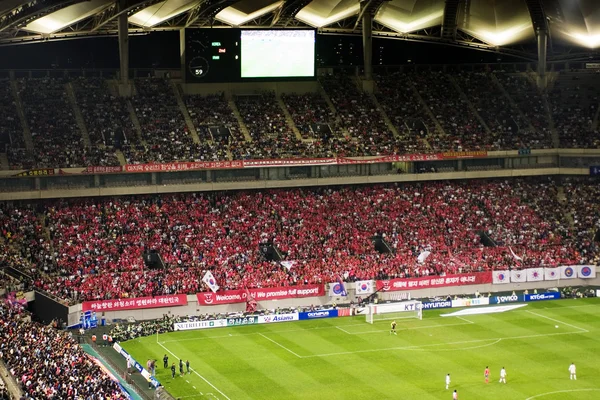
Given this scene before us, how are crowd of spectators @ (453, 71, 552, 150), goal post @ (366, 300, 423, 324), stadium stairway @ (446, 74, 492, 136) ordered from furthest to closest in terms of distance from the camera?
stadium stairway @ (446, 74, 492, 136), crowd of spectators @ (453, 71, 552, 150), goal post @ (366, 300, 423, 324)

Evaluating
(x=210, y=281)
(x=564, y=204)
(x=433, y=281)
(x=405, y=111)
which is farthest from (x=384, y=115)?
(x=210, y=281)

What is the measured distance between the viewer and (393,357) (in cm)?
5738

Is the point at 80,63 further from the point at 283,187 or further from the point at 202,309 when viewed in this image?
the point at 202,309

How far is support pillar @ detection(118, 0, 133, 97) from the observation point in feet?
244

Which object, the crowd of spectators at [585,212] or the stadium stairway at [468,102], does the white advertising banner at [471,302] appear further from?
the stadium stairway at [468,102]

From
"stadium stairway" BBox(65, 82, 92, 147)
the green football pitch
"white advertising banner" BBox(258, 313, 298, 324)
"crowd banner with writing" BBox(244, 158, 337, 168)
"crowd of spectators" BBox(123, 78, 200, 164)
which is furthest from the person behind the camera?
"crowd banner with writing" BBox(244, 158, 337, 168)

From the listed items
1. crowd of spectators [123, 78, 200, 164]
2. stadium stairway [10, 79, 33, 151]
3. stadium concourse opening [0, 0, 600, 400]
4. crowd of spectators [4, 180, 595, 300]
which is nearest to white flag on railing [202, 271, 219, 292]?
stadium concourse opening [0, 0, 600, 400]

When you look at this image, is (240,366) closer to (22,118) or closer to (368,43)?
(22,118)

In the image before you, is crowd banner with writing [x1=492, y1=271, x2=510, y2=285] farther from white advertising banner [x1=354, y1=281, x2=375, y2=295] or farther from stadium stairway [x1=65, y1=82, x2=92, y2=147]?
stadium stairway [x1=65, y1=82, x2=92, y2=147]

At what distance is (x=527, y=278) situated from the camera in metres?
74.2

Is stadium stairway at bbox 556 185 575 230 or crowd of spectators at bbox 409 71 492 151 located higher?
crowd of spectators at bbox 409 71 492 151

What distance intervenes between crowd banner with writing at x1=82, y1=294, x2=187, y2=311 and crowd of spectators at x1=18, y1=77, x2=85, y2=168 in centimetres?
1270

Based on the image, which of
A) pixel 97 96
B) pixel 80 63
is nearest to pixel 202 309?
pixel 97 96

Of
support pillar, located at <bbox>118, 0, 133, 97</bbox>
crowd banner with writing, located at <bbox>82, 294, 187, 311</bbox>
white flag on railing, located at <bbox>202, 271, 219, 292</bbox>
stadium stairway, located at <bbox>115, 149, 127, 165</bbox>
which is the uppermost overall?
support pillar, located at <bbox>118, 0, 133, 97</bbox>
